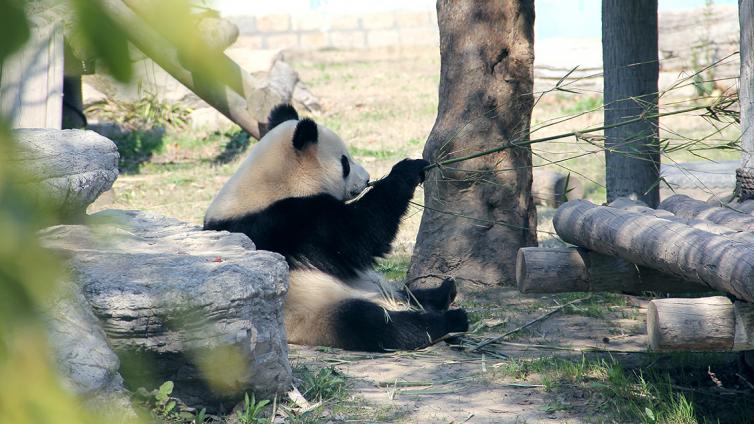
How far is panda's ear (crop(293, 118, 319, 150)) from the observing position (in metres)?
4.85

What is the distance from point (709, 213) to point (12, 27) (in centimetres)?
444

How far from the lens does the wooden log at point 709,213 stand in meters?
4.16

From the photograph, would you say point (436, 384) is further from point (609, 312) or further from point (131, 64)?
point (131, 64)

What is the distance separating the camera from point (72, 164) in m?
3.74

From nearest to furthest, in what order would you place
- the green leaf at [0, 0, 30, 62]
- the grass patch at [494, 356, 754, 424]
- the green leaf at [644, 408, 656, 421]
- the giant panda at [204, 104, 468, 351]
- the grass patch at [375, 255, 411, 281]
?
1. the green leaf at [0, 0, 30, 62]
2. the green leaf at [644, 408, 656, 421]
3. the grass patch at [494, 356, 754, 424]
4. the giant panda at [204, 104, 468, 351]
5. the grass patch at [375, 255, 411, 281]

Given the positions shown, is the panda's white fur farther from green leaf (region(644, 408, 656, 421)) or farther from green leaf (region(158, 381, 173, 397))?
green leaf (region(644, 408, 656, 421))

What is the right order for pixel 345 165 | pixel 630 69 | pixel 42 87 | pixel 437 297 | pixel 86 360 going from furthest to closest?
pixel 42 87, pixel 630 69, pixel 437 297, pixel 345 165, pixel 86 360

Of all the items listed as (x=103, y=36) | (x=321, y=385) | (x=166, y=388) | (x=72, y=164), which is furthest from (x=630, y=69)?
(x=103, y=36)

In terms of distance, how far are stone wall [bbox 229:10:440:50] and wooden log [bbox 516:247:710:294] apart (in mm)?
17544

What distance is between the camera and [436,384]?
13.5 feet

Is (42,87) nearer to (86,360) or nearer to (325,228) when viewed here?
(325,228)

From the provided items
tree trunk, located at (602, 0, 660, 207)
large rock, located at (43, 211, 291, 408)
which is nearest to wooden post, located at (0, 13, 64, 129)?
large rock, located at (43, 211, 291, 408)

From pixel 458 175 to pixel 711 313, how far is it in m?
2.79

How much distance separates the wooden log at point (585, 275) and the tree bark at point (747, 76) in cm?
86
